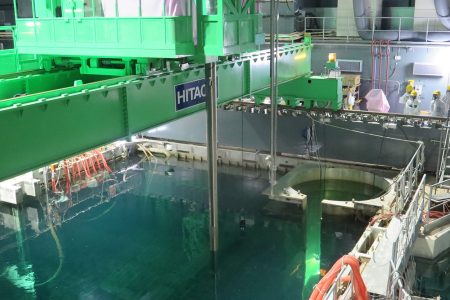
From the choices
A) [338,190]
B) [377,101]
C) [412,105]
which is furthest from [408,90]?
[338,190]

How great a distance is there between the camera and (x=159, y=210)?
45.4 ft

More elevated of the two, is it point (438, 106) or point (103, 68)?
point (103, 68)

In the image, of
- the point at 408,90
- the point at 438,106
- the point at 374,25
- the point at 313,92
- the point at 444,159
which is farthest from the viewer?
the point at 374,25

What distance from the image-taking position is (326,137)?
1498 centimetres

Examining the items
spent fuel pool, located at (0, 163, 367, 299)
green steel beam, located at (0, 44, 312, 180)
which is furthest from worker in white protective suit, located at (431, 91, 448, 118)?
green steel beam, located at (0, 44, 312, 180)

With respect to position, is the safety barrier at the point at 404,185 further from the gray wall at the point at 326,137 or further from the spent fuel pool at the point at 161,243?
the spent fuel pool at the point at 161,243

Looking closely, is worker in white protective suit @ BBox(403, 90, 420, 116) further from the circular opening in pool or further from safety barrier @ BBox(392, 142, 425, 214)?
the circular opening in pool

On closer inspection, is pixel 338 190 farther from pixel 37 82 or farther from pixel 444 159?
pixel 37 82

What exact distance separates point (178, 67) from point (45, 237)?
6212 mm

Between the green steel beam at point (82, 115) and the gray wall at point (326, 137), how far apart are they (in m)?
5.89

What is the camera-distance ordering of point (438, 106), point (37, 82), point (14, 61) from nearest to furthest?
point (37, 82) < point (14, 61) < point (438, 106)

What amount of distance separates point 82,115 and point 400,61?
12632 mm

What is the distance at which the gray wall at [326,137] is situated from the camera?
13.9 metres

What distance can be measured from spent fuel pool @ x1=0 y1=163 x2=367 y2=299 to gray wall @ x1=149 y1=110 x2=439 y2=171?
1.34 meters
